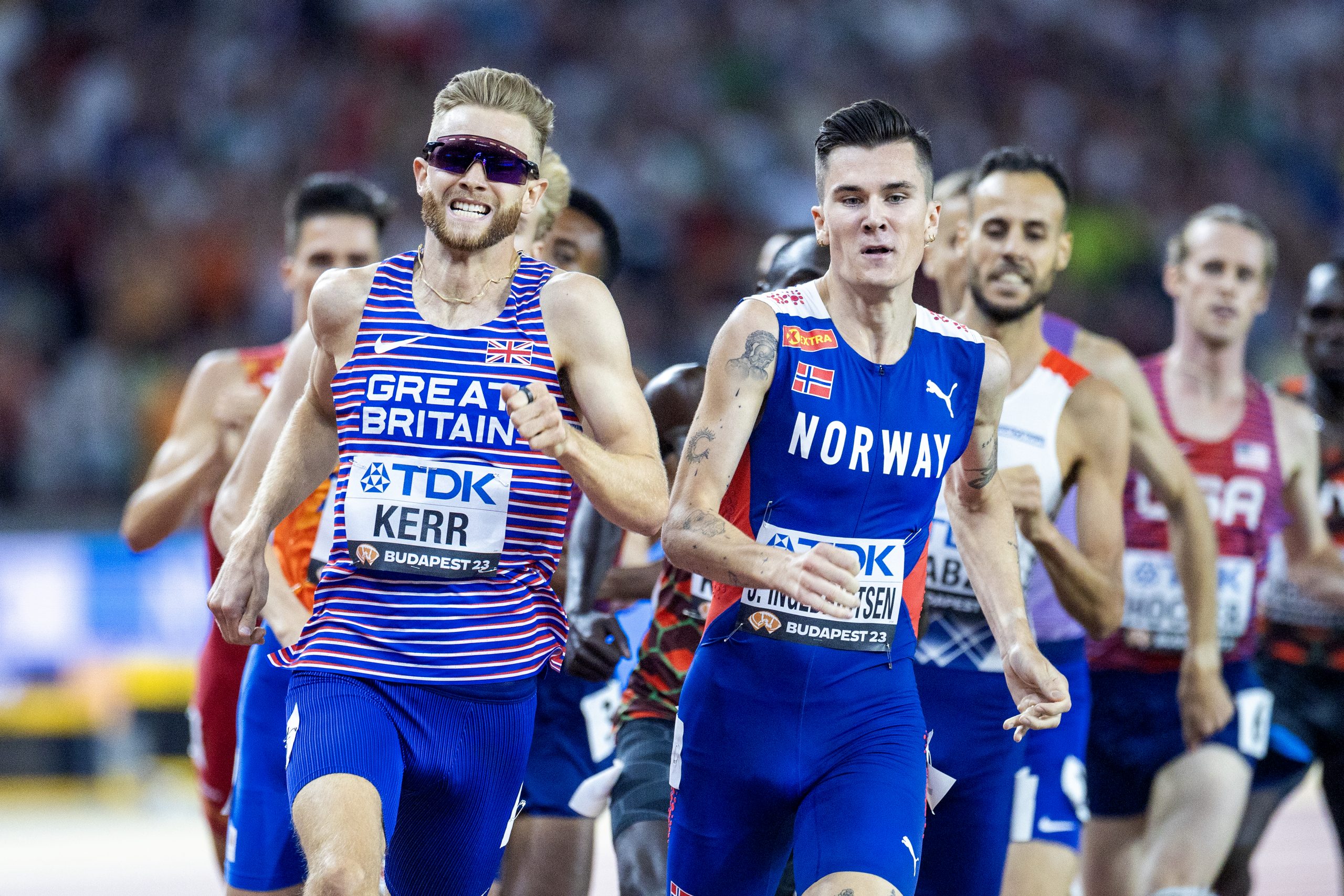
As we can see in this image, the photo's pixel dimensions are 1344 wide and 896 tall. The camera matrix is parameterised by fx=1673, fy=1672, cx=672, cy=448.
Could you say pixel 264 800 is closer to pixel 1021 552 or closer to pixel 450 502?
pixel 450 502

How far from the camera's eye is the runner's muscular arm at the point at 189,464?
613 centimetres

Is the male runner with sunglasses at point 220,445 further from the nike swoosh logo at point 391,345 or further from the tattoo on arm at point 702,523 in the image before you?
the tattoo on arm at point 702,523

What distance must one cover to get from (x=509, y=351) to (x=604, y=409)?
265mm

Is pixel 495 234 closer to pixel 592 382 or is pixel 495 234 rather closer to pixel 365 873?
pixel 592 382

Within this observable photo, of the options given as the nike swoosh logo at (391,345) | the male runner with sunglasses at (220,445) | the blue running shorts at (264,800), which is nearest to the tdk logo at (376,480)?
the nike swoosh logo at (391,345)

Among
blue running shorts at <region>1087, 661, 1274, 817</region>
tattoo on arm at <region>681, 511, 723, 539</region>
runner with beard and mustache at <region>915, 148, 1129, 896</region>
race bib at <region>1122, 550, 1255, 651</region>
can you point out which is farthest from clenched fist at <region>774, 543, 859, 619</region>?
blue running shorts at <region>1087, 661, 1274, 817</region>

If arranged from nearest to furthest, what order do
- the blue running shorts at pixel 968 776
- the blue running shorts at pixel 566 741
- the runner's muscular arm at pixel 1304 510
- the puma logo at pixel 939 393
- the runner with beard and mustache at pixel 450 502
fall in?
the runner with beard and mustache at pixel 450 502
the puma logo at pixel 939 393
the blue running shorts at pixel 968 776
the blue running shorts at pixel 566 741
the runner's muscular arm at pixel 1304 510

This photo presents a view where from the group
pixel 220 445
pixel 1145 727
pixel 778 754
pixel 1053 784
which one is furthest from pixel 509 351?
pixel 1145 727

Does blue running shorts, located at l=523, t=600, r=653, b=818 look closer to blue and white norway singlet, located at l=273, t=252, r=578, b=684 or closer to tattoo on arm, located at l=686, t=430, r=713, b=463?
blue and white norway singlet, located at l=273, t=252, r=578, b=684

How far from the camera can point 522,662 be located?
4035 mm

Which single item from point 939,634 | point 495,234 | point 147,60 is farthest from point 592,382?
point 147,60

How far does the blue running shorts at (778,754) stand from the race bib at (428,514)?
656 mm

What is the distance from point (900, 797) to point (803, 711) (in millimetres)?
302

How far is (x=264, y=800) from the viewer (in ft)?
16.5
